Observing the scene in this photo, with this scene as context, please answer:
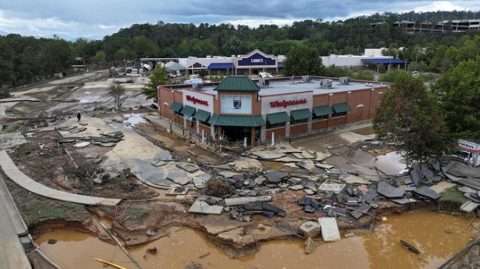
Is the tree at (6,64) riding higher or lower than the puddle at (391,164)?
higher

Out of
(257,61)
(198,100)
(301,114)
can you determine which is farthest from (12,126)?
(257,61)

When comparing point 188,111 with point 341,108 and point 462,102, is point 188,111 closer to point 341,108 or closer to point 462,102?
point 341,108

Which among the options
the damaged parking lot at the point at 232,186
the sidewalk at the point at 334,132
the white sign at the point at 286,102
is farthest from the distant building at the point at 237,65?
the white sign at the point at 286,102

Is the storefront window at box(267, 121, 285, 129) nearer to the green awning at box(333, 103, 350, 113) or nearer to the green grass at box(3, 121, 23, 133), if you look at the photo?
the green awning at box(333, 103, 350, 113)

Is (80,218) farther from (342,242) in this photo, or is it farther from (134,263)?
(342,242)

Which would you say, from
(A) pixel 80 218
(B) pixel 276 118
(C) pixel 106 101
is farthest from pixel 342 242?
(C) pixel 106 101

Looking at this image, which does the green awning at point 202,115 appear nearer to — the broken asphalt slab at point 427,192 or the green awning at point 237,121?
the green awning at point 237,121
